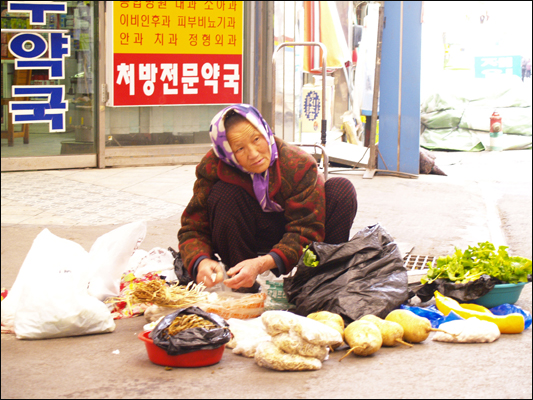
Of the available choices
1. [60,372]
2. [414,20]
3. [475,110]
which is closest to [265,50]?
[414,20]

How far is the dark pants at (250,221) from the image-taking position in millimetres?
2676

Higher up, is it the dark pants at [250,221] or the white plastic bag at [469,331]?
the dark pants at [250,221]

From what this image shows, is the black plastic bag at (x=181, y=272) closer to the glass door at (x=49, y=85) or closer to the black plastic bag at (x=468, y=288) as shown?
the black plastic bag at (x=468, y=288)

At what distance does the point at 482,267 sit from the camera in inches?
106

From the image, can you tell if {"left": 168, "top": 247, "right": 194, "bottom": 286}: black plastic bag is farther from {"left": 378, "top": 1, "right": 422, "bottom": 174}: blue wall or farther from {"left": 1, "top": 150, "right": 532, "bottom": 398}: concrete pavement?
{"left": 378, "top": 1, "right": 422, "bottom": 174}: blue wall

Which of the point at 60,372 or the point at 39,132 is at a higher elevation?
the point at 39,132

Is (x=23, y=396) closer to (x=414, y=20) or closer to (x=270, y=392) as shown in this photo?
(x=270, y=392)

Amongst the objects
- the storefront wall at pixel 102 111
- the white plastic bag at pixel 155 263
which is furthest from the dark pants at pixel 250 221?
the storefront wall at pixel 102 111

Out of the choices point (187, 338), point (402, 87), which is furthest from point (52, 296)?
point (402, 87)

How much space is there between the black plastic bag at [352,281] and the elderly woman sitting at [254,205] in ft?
0.32

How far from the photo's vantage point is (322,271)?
2588 millimetres

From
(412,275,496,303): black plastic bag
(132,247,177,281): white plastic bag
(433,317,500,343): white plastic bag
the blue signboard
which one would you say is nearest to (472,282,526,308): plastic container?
(412,275,496,303): black plastic bag

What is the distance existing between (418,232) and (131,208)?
7.26 ft

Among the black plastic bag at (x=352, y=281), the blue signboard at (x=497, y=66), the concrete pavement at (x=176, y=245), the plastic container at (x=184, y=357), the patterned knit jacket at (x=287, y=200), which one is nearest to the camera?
the concrete pavement at (x=176, y=245)
